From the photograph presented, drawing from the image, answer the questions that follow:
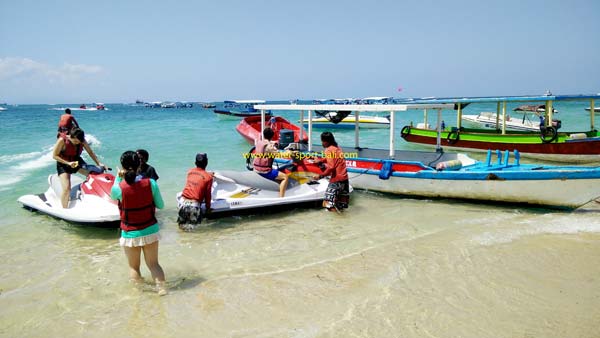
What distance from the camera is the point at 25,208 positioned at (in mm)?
8828

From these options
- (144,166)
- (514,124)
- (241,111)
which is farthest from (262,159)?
(241,111)

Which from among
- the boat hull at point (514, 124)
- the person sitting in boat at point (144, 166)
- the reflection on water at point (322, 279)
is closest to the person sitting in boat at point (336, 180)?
the reflection on water at point (322, 279)

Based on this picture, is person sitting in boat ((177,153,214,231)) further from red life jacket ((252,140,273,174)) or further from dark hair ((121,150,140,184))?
dark hair ((121,150,140,184))

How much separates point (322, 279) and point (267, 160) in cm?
368

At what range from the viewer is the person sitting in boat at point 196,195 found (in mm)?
7121

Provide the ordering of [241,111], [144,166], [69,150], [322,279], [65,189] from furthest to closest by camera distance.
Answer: [241,111]
[65,189]
[69,150]
[144,166]
[322,279]

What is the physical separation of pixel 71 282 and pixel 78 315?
1.04 m

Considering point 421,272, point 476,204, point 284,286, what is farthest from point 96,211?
point 476,204

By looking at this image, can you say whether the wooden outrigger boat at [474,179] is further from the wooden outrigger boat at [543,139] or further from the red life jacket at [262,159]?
the wooden outrigger boat at [543,139]

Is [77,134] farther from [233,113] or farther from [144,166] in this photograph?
[233,113]

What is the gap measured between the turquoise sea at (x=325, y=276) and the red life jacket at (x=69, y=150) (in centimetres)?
133

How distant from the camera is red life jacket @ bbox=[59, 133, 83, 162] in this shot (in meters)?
7.25

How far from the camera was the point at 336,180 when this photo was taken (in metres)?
8.29

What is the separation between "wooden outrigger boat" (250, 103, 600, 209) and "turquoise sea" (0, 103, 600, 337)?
1.10 ft
